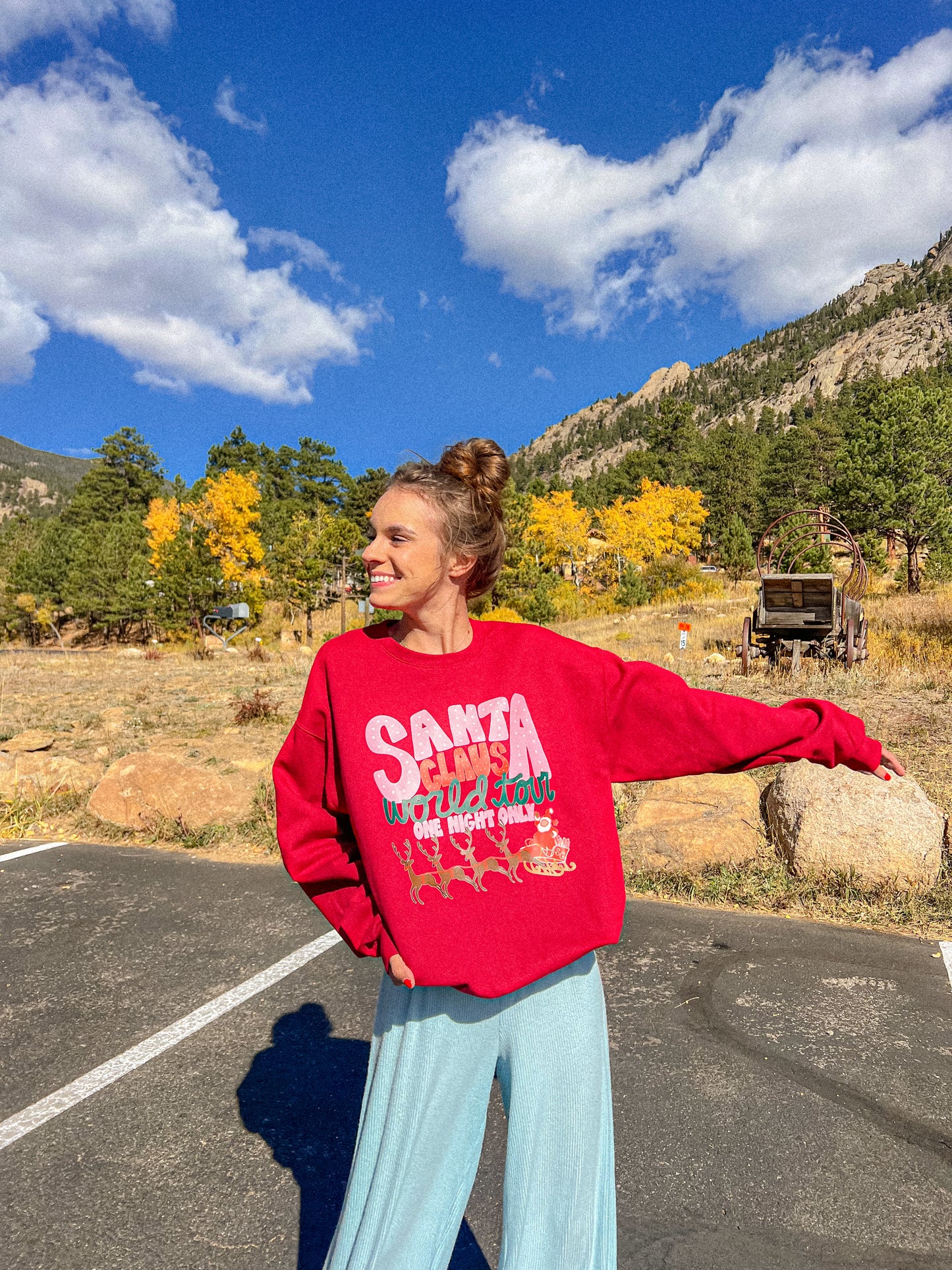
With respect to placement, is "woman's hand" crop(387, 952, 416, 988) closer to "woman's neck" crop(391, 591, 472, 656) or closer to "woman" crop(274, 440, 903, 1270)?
"woman" crop(274, 440, 903, 1270)

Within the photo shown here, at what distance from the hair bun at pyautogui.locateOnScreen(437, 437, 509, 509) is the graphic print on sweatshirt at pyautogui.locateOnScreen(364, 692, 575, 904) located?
1.36 ft

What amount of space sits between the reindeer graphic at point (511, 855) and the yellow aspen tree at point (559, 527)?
47.6 m

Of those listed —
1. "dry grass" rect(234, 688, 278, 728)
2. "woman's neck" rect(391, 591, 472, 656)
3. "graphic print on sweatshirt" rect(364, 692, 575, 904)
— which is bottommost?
"dry grass" rect(234, 688, 278, 728)

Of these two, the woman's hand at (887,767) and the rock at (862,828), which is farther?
the rock at (862,828)

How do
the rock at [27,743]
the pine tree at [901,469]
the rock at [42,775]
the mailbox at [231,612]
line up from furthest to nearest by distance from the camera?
1. the mailbox at [231,612]
2. the pine tree at [901,469]
3. the rock at [27,743]
4. the rock at [42,775]

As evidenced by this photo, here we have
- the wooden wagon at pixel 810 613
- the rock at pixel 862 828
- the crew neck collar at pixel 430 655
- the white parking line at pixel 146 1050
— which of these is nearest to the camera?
the crew neck collar at pixel 430 655

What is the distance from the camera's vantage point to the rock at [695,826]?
5.15m

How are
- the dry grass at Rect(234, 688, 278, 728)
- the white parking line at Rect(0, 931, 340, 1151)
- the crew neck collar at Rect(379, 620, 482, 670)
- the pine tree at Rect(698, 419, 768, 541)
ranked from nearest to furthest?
1. the crew neck collar at Rect(379, 620, 482, 670)
2. the white parking line at Rect(0, 931, 340, 1151)
3. the dry grass at Rect(234, 688, 278, 728)
4. the pine tree at Rect(698, 419, 768, 541)

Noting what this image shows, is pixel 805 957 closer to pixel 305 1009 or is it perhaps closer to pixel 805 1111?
pixel 805 1111

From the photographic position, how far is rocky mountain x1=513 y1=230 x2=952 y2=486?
13470 cm

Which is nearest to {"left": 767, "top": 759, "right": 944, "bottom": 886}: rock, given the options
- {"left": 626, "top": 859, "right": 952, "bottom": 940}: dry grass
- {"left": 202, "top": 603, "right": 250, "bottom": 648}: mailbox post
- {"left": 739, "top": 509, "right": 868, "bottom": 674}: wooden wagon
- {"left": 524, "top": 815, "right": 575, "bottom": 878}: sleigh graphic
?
{"left": 626, "top": 859, "right": 952, "bottom": 940}: dry grass

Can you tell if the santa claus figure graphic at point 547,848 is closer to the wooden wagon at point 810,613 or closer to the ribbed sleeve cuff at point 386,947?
the ribbed sleeve cuff at point 386,947

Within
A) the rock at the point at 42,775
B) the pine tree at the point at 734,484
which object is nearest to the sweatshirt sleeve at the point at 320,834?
the rock at the point at 42,775

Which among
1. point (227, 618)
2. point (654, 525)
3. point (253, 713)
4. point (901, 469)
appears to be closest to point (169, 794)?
point (253, 713)
